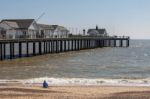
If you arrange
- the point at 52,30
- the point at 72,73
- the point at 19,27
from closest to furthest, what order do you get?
the point at 72,73 < the point at 19,27 < the point at 52,30

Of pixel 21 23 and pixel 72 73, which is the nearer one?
pixel 72 73

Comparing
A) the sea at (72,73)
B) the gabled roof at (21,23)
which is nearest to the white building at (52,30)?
the gabled roof at (21,23)

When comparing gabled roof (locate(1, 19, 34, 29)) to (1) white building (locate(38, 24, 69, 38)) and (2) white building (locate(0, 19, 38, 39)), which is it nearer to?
(2) white building (locate(0, 19, 38, 39))

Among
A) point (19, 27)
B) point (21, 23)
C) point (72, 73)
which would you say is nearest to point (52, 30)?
point (21, 23)

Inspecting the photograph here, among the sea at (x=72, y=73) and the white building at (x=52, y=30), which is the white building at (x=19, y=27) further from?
the sea at (x=72, y=73)

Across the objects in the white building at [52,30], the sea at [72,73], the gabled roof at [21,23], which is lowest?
the sea at [72,73]

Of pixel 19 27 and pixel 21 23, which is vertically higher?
pixel 21 23

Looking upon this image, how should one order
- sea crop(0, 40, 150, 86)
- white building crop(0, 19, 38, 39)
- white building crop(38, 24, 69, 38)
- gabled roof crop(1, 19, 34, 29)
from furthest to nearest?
white building crop(38, 24, 69, 38)
gabled roof crop(1, 19, 34, 29)
white building crop(0, 19, 38, 39)
sea crop(0, 40, 150, 86)

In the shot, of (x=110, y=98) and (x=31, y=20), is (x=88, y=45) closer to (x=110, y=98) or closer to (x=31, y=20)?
(x=31, y=20)

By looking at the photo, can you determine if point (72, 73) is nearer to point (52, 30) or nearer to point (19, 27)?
point (19, 27)

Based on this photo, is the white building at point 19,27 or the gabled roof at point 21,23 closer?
the white building at point 19,27

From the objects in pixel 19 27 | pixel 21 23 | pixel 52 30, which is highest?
pixel 21 23

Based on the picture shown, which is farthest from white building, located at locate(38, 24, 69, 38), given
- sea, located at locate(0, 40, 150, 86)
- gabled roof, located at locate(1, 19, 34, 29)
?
sea, located at locate(0, 40, 150, 86)

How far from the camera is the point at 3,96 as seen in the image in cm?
1606
